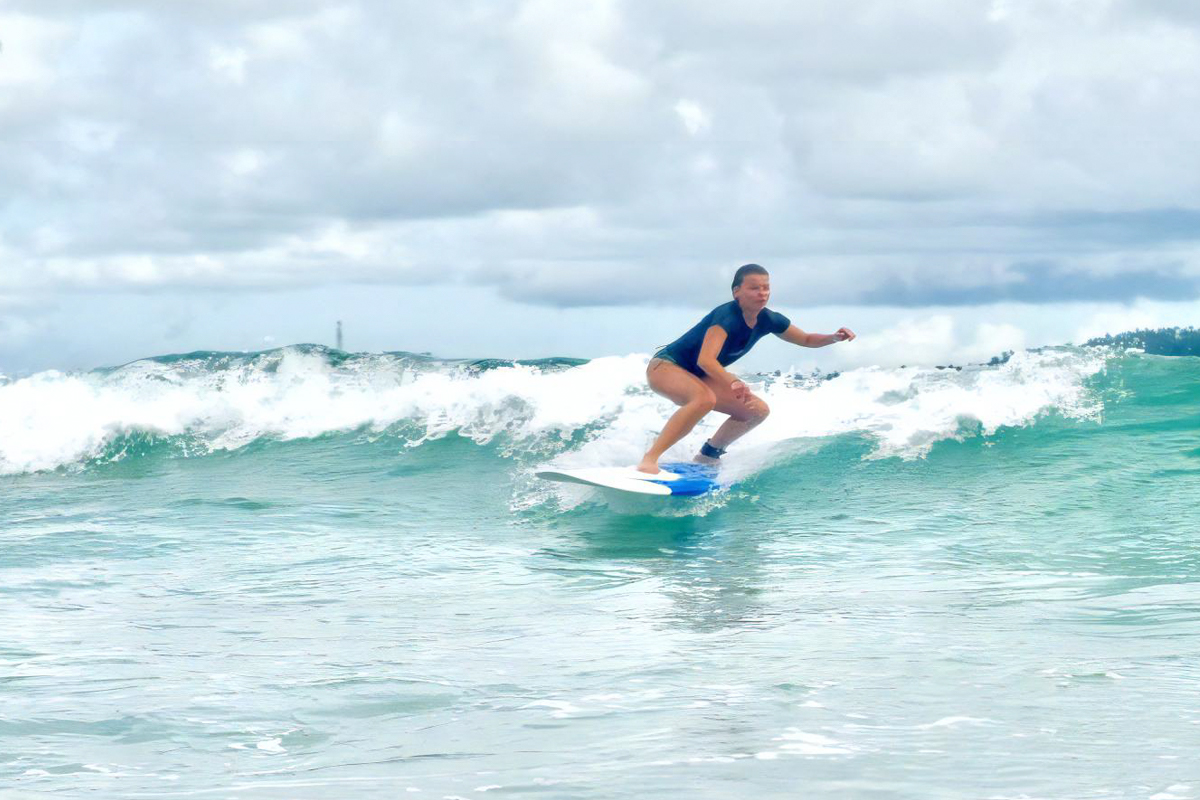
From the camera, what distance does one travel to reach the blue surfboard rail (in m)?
9.70

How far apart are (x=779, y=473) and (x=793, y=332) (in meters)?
1.96

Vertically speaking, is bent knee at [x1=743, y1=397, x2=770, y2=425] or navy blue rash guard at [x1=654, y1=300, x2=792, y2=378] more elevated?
navy blue rash guard at [x1=654, y1=300, x2=792, y2=378]

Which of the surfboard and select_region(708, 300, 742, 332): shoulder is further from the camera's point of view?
the surfboard

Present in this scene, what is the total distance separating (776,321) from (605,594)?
3213 mm

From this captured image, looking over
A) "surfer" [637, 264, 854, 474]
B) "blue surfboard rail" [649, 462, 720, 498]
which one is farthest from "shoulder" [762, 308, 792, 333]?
"blue surfboard rail" [649, 462, 720, 498]

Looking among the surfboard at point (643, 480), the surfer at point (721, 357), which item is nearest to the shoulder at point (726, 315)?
the surfer at point (721, 357)

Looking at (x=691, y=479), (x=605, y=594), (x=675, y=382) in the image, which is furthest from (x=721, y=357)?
(x=605, y=594)

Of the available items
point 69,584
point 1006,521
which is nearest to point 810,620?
point 1006,521

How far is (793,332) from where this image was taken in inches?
379

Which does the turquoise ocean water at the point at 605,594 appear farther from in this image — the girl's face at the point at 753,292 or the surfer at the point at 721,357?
the girl's face at the point at 753,292

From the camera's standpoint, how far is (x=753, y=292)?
361 inches

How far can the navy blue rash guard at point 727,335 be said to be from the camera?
926cm

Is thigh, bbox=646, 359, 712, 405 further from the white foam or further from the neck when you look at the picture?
the white foam

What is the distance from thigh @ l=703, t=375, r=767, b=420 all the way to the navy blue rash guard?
142mm
